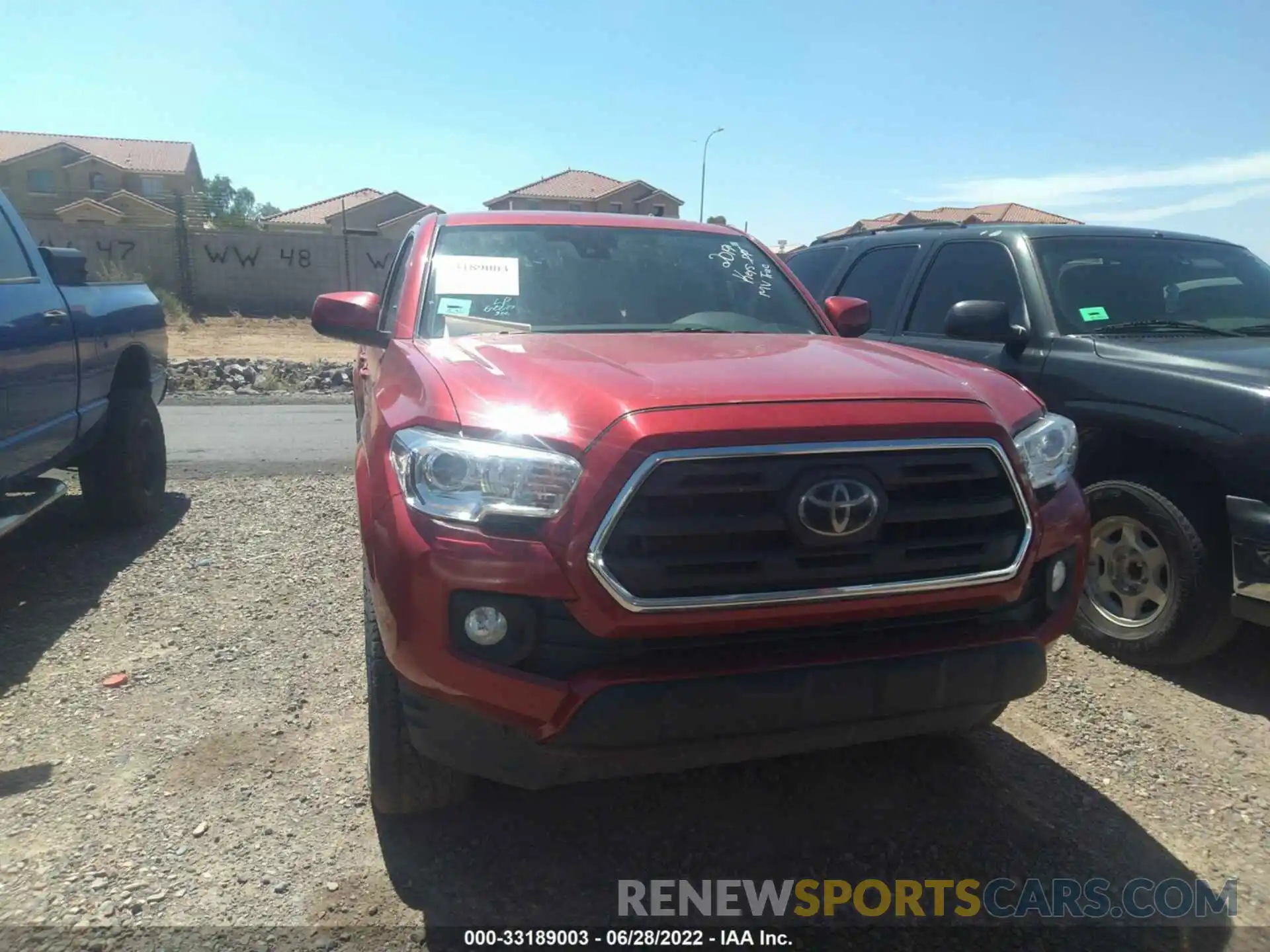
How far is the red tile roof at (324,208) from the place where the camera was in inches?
2124

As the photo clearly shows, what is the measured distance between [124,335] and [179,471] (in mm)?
1836

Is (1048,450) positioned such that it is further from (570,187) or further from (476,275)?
(570,187)

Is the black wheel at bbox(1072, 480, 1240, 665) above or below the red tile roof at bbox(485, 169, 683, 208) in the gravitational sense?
below

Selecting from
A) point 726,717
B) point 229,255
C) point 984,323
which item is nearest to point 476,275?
point 726,717

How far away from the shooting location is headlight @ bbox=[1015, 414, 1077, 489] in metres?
2.48

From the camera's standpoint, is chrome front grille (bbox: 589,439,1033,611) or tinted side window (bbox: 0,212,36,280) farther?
tinted side window (bbox: 0,212,36,280)

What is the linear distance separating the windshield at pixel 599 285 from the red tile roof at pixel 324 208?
5348 centimetres

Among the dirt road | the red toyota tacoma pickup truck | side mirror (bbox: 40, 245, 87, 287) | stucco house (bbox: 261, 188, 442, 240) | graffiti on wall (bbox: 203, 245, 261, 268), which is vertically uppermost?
stucco house (bbox: 261, 188, 442, 240)

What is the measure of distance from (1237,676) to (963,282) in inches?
92.7

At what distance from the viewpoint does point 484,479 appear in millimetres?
2070

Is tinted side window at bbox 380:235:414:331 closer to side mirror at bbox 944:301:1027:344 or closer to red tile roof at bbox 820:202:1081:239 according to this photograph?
side mirror at bbox 944:301:1027:344

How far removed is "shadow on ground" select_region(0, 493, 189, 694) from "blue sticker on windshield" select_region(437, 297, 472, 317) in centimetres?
222

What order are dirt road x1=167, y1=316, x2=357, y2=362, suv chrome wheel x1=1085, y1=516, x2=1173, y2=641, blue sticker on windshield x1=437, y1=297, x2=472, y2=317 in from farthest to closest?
dirt road x1=167, y1=316, x2=357, y2=362 → suv chrome wheel x1=1085, y1=516, x2=1173, y2=641 → blue sticker on windshield x1=437, y1=297, x2=472, y2=317

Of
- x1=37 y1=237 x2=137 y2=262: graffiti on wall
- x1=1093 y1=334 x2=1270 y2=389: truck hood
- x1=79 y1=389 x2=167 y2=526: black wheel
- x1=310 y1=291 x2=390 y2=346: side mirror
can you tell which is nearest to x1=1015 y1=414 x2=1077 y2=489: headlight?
x1=1093 y1=334 x2=1270 y2=389: truck hood
